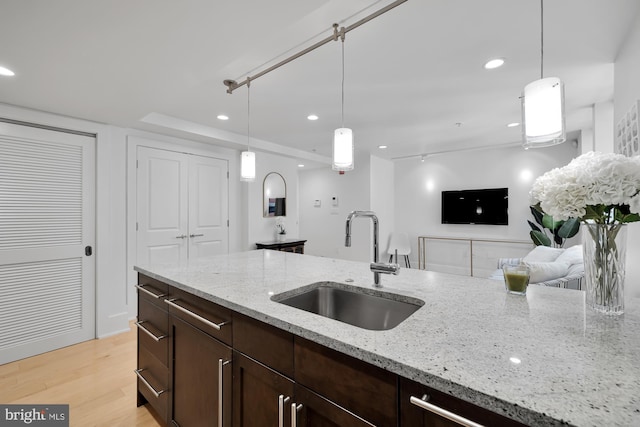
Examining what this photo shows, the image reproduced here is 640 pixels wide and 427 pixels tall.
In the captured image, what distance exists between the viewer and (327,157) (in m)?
5.78

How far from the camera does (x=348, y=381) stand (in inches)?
32.7

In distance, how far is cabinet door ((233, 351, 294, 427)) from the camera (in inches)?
38.7

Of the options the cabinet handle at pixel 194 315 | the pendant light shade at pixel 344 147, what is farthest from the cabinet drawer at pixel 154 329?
the pendant light shade at pixel 344 147

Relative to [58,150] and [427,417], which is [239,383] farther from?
[58,150]

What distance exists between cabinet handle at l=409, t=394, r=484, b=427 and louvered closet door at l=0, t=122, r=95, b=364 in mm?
3435

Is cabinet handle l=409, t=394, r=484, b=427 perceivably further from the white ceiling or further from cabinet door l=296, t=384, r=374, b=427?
the white ceiling

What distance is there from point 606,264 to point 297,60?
2095 millimetres

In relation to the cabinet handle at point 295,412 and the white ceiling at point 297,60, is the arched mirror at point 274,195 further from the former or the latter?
the cabinet handle at point 295,412

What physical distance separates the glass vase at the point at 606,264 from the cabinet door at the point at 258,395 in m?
1.10

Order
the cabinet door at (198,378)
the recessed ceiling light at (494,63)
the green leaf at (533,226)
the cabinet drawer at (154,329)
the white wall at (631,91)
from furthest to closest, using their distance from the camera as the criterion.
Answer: the green leaf at (533,226) < the recessed ceiling light at (494,63) < the white wall at (631,91) < the cabinet drawer at (154,329) < the cabinet door at (198,378)

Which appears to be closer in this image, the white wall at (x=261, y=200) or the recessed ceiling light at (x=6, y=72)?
the recessed ceiling light at (x=6, y=72)

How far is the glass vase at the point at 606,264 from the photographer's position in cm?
96

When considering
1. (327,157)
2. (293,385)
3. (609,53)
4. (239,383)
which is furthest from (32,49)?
(327,157)

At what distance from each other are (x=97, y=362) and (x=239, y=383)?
86.8 inches
